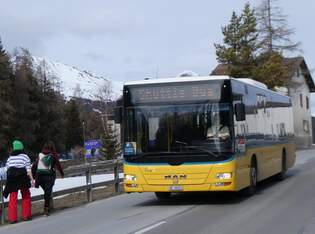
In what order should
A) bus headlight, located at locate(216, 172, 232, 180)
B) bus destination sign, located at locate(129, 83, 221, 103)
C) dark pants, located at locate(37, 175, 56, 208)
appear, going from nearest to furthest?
bus headlight, located at locate(216, 172, 232, 180) → bus destination sign, located at locate(129, 83, 221, 103) → dark pants, located at locate(37, 175, 56, 208)

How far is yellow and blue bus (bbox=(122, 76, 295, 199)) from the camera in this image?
48.0 feet

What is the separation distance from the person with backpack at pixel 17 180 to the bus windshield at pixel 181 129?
240 cm

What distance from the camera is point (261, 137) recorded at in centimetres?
1808

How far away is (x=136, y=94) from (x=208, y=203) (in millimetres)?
3130

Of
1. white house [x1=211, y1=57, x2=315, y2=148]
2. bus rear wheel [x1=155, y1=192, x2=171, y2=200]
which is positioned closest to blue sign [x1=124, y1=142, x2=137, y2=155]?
bus rear wheel [x1=155, y1=192, x2=171, y2=200]

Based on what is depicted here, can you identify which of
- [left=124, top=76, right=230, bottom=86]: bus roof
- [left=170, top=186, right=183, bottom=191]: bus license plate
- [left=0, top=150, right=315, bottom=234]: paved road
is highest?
[left=124, top=76, right=230, bottom=86]: bus roof

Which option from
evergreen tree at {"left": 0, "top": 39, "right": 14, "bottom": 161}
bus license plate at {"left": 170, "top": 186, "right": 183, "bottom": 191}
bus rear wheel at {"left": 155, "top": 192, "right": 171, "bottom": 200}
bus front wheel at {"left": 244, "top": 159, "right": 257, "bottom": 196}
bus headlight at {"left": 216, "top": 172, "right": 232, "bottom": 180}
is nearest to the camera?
bus headlight at {"left": 216, "top": 172, "right": 232, "bottom": 180}

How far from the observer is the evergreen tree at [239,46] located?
53.9 m

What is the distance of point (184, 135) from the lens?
14.8m

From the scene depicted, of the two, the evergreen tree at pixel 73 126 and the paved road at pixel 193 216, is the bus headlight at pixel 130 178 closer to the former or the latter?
the paved road at pixel 193 216

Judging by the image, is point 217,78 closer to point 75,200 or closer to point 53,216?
point 53,216

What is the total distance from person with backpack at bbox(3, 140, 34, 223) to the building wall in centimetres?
6104

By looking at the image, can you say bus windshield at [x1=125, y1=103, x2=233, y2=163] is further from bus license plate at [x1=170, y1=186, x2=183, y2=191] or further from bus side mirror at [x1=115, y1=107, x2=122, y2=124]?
bus license plate at [x1=170, y1=186, x2=183, y2=191]

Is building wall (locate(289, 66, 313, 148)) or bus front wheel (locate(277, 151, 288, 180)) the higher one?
building wall (locate(289, 66, 313, 148))
